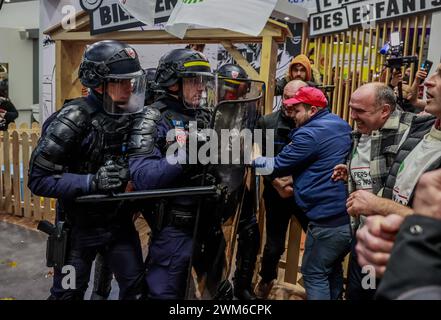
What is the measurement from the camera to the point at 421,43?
509cm

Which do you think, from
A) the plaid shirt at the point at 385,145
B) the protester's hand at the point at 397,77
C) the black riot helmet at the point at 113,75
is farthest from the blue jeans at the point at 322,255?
the protester's hand at the point at 397,77

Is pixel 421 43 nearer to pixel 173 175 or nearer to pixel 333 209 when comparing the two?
pixel 333 209

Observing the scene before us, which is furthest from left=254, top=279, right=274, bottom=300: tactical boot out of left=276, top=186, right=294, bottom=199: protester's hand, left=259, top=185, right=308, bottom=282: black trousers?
left=276, top=186, right=294, bottom=199: protester's hand

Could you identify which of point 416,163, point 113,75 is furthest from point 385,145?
point 113,75

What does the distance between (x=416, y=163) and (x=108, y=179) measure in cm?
148

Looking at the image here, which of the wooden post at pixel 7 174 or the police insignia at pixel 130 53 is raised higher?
the police insignia at pixel 130 53

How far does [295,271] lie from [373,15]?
3.60 meters

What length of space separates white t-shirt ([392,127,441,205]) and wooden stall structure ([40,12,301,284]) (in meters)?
1.59

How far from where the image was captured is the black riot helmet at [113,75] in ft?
7.41

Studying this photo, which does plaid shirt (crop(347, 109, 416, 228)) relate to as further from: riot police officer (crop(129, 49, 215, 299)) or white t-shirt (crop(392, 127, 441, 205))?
riot police officer (crop(129, 49, 215, 299))

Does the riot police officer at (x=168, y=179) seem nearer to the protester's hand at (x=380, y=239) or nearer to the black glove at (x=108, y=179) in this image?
the black glove at (x=108, y=179)

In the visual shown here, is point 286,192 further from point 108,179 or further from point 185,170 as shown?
point 108,179

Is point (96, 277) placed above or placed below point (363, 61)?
below
